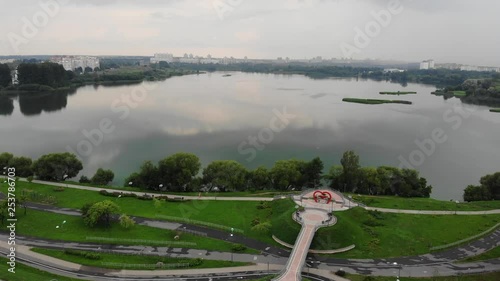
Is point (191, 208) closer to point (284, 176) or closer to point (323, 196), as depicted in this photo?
point (284, 176)

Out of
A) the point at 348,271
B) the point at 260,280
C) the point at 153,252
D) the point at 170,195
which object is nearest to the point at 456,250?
the point at 348,271

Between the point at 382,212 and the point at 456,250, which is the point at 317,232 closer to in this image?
the point at 382,212

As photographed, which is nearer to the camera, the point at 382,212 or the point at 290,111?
the point at 382,212

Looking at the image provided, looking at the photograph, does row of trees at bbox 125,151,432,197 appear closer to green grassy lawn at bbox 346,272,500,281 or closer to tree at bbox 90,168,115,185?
tree at bbox 90,168,115,185

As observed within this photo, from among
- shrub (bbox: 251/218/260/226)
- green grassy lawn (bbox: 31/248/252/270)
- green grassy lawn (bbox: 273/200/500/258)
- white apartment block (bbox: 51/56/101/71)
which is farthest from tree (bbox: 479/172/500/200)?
white apartment block (bbox: 51/56/101/71)

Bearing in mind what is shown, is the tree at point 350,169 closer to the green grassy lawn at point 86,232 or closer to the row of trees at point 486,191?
the row of trees at point 486,191
